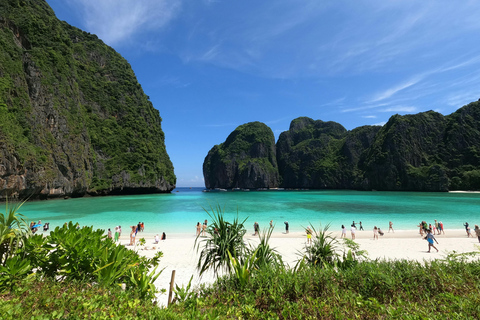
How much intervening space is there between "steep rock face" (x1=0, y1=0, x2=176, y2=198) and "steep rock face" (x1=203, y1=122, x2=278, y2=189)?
6600 cm

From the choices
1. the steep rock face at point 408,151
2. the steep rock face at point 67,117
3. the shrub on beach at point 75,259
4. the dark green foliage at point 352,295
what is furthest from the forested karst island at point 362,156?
the shrub on beach at point 75,259

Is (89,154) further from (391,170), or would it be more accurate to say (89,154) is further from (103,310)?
(391,170)

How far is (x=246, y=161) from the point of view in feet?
499

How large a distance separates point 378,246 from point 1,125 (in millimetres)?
49841

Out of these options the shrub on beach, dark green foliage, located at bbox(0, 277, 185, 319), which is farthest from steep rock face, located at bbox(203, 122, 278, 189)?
dark green foliage, located at bbox(0, 277, 185, 319)

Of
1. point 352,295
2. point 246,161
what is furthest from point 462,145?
point 352,295

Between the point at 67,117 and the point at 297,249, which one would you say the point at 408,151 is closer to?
the point at 297,249

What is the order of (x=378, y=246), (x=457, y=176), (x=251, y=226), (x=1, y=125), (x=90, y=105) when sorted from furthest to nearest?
(x=457, y=176) → (x=90, y=105) → (x=1, y=125) → (x=251, y=226) → (x=378, y=246)

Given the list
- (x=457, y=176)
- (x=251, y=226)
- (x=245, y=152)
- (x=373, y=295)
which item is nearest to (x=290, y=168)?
(x=245, y=152)

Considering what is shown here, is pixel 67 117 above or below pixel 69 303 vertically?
above

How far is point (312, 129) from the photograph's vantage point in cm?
16625

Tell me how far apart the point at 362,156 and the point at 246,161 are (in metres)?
73.3

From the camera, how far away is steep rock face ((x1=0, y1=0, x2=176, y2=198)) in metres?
36.5

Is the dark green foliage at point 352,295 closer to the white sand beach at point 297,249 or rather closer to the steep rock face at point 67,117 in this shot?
the white sand beach at point 297,249
